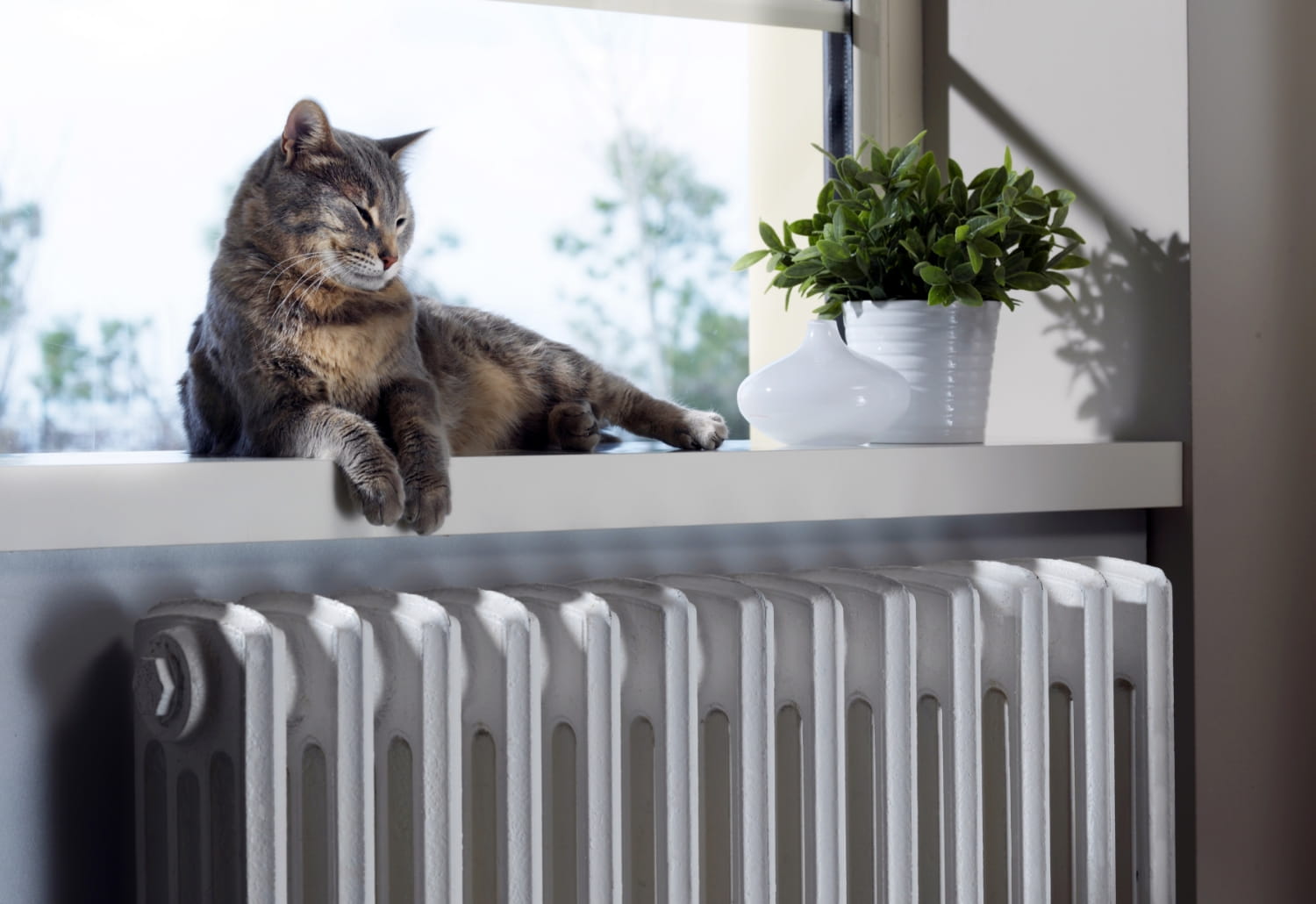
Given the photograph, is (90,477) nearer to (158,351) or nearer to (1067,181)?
(158,351)

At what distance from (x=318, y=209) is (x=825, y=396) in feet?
1.72

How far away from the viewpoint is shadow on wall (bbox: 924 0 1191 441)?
1.24 meters

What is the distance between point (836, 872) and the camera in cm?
108

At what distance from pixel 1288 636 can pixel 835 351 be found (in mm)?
568

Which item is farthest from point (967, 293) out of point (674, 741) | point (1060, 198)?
point (674, 741)

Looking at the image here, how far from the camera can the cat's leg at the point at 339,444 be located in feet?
2.99

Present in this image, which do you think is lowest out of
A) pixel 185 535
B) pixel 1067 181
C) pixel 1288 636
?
pixel 1288 636

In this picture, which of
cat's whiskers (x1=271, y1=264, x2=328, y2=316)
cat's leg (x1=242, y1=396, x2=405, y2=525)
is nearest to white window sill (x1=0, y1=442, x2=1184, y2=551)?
cat's leg (x1=242, y1=396, x2=405, y2=525)

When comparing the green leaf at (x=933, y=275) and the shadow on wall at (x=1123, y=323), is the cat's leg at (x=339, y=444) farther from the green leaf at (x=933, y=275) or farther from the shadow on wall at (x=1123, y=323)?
the shadow on wall at (x=1123, y=323)

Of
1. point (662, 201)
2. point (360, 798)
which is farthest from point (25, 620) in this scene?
point (662, 201)

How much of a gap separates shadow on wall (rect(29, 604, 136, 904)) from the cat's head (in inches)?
14.3

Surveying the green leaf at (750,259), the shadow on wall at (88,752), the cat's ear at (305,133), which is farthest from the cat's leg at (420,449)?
the green leaf at (750,259)

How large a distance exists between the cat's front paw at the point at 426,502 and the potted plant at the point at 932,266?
52 cm

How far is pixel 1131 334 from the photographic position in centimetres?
130
